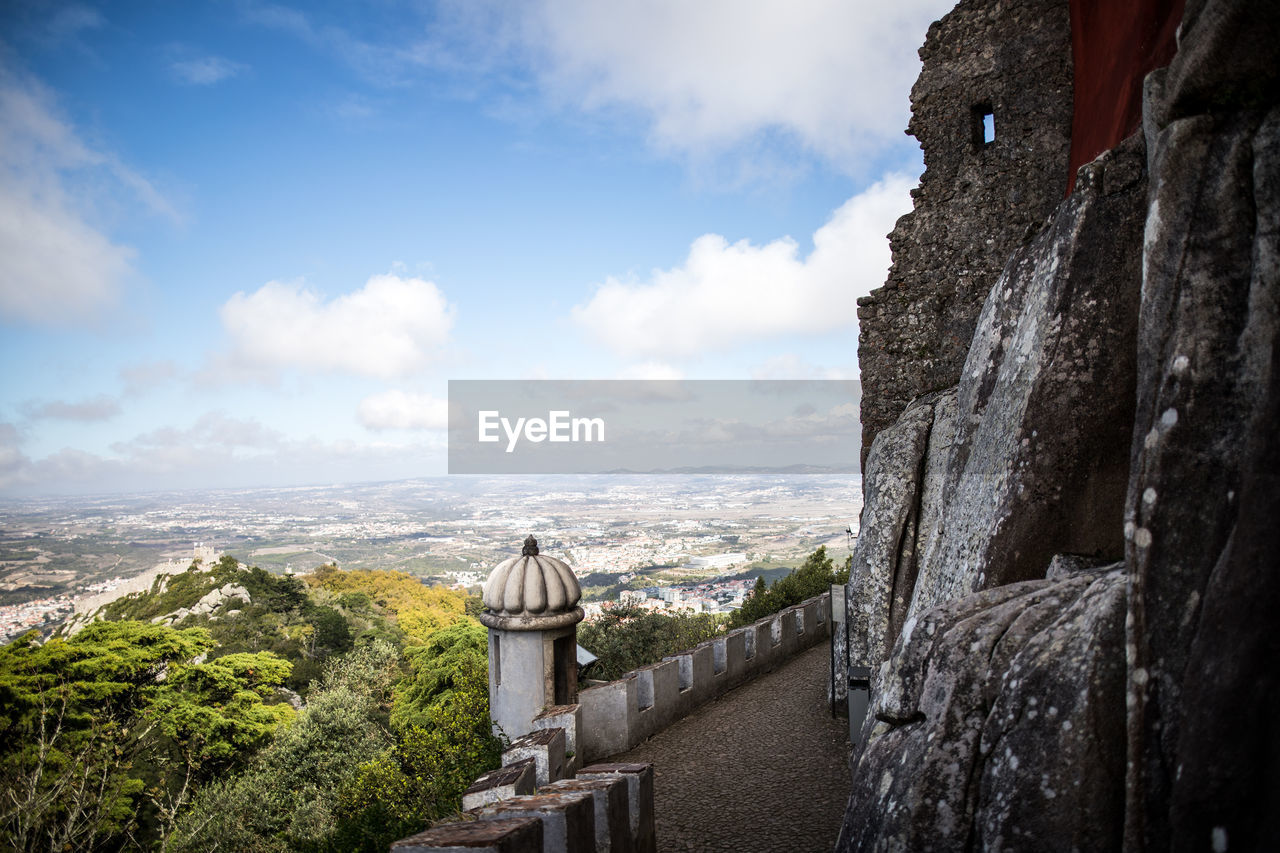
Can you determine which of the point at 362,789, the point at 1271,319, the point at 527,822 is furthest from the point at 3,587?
the point at 1271,319

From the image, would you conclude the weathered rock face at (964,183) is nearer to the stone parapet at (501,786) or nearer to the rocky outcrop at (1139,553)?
the rocky outcrop at (1139,553)

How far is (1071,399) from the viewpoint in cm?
344

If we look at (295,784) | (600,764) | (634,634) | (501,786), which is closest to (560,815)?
(501,786)

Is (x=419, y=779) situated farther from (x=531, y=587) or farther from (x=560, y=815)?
(x=560, y=815)

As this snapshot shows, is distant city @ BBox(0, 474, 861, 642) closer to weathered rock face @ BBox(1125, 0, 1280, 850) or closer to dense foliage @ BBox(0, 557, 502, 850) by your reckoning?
dense foliage @ BBox(0, 557, 502, 850)

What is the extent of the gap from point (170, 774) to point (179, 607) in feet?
68.7

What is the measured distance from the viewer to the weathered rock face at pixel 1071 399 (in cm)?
338

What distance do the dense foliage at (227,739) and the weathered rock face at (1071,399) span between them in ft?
16.5

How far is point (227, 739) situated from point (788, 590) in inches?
730

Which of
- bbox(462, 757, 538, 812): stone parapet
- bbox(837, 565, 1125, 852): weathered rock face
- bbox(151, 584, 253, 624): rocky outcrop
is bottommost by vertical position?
bbox(151, 584, 253, 624): rocky outcrop

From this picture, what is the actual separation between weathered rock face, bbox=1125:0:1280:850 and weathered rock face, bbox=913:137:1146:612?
66 cm

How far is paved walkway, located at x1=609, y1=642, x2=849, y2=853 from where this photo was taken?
244 inches

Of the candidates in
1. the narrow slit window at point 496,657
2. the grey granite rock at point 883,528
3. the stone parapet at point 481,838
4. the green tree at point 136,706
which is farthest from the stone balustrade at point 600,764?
the green tree at point 136,706

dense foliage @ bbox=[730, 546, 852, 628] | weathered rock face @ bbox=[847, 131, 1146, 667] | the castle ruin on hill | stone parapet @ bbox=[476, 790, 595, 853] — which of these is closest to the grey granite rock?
the castle ruin on hill
